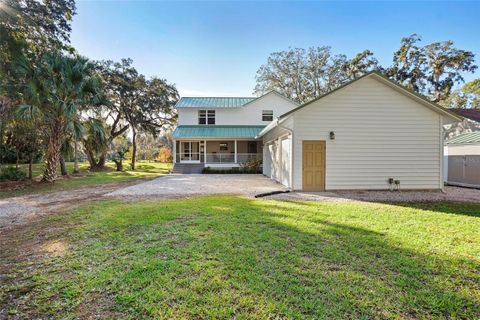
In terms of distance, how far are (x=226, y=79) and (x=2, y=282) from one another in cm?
2497

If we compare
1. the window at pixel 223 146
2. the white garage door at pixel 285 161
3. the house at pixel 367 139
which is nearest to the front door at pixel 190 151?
the window at pixel 223 146

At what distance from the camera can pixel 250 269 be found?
10.7 ft

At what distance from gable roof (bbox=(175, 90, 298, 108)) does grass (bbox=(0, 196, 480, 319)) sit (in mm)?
18624

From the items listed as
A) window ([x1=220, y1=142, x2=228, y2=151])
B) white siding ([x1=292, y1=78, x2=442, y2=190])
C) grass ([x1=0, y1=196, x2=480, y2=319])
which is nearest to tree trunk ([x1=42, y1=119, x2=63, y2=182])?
grass ([x1=0, y1=196, x2=480, y2=319])

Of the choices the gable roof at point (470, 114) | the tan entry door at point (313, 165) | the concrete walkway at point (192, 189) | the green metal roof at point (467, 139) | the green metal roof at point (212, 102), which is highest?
the green metal roof at point (212, 102)

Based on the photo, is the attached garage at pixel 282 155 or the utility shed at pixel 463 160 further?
the utility shed at pixel 463 160

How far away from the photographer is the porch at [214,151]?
22.0 metres

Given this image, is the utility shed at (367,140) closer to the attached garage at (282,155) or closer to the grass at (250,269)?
the attached garage at (282,155)

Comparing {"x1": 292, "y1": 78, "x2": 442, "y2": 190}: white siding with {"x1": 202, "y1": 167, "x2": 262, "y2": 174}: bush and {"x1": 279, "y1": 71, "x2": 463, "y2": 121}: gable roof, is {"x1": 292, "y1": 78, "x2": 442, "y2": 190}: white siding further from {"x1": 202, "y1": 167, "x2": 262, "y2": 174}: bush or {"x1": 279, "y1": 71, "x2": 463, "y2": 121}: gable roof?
{"x1": 202, "y1": 167, "x2": 262, "y2": 174}: bush

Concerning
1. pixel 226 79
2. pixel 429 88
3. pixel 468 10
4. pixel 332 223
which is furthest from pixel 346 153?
pixel 429 88

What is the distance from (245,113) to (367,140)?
569 inches

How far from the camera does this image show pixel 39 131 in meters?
13.5

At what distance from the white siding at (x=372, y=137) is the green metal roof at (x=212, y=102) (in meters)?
13.9

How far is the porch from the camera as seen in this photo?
22.0m
